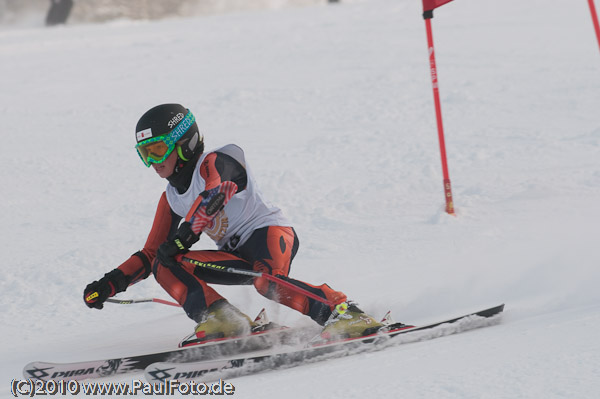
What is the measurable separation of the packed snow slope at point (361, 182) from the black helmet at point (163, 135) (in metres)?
1.18

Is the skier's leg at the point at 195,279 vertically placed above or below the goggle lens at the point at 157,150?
below

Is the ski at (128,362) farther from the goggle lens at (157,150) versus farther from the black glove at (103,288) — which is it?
the goggle lens at (157,150)

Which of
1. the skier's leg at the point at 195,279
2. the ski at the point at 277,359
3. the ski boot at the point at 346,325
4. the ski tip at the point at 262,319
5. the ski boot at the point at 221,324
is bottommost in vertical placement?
the ski at the point at 277,359

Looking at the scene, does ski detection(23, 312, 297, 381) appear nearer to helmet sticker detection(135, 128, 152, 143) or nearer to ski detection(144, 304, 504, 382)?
ski detection(144, 304, 504, 382)

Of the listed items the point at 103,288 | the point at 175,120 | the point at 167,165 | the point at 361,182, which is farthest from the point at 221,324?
the point at 361,182

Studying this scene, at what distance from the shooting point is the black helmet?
3889 millimetres

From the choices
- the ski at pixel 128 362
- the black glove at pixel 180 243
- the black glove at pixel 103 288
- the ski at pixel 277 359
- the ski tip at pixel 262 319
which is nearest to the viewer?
the ski at pixel 277 359

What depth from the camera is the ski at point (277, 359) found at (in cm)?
332

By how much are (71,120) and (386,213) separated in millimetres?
5421

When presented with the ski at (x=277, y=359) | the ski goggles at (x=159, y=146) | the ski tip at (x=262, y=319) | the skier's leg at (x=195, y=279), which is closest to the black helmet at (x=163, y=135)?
the ski goggles at (x=159, y=146)

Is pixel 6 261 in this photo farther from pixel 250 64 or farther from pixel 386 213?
pixel 250 64

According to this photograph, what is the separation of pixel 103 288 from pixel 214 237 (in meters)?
0.70

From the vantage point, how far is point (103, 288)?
13.2ft

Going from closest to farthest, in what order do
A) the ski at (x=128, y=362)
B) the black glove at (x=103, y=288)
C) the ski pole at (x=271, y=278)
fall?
1. the ski at (x=128, y=362)
2. the ski pole at (x=271, y=278)
3. the black glove at (x=103, y=288)
